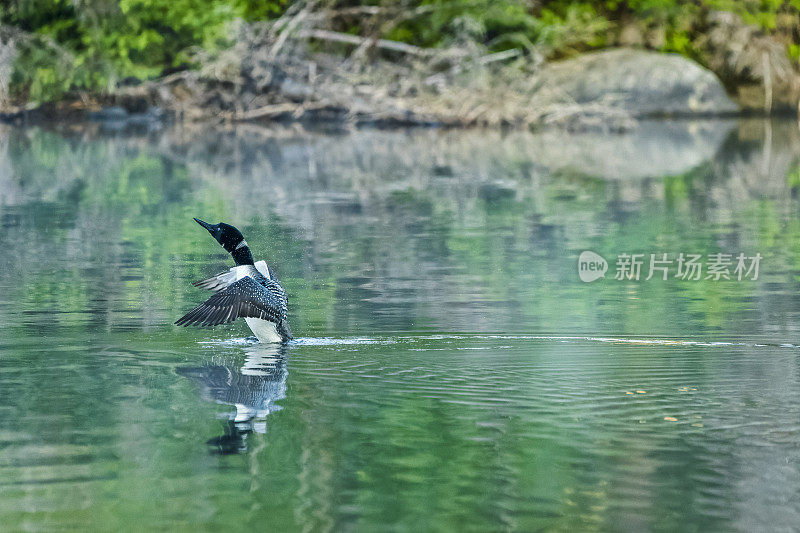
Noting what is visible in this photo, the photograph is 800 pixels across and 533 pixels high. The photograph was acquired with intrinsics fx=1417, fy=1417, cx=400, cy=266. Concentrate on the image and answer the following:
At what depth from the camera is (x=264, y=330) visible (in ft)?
25.3

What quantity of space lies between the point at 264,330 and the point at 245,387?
988 millimetres

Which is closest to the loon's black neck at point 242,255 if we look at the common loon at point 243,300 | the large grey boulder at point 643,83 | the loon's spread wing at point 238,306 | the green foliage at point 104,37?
the common loon at point 243,300

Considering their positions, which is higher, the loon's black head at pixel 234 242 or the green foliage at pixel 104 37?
the green foliage at pixel 104 37

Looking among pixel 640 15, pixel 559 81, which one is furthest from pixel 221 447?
pixel 640 15

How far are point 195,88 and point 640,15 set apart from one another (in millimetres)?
13554

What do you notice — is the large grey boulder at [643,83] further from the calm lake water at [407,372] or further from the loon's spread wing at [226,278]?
the loon's spread wing at [226,278]

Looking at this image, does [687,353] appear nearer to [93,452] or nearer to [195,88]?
[93,452]

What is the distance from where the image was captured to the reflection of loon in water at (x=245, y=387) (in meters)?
5.85

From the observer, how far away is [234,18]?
31047mm

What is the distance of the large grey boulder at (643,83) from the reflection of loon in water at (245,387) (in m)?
26.6

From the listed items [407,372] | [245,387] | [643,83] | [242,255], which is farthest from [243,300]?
[643,83]

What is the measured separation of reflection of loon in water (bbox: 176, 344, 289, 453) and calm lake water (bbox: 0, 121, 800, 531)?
2 centimetres

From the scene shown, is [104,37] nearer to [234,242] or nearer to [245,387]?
[234,242]

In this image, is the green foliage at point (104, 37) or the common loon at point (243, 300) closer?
the common loon at point (243, 300)
